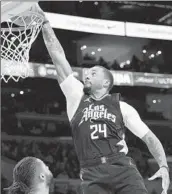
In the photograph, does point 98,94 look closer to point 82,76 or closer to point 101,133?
point 101,133

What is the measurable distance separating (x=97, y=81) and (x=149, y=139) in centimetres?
61

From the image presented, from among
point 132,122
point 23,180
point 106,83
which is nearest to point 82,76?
point 106,83

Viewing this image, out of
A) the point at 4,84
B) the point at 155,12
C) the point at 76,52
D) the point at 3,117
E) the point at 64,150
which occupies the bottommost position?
the point at 64,150

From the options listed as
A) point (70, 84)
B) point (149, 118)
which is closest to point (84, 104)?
point (70, 84)

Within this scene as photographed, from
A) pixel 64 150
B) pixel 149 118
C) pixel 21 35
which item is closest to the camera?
Answer: pixel 21 35

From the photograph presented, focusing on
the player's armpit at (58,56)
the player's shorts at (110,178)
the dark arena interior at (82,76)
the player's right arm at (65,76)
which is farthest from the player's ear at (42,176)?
the dark arena interior at (82,76)

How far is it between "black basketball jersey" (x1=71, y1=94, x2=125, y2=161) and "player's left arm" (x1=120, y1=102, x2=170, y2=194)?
84 millimetres

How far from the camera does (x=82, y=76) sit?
4.57 m

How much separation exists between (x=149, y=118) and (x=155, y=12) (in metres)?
1.08

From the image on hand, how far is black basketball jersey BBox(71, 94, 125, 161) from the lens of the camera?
3.53 m

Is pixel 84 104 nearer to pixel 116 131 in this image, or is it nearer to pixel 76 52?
pixel 116 131

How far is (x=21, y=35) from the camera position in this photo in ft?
11.7

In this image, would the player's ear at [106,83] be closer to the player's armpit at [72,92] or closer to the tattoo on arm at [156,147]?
the player's armpit at [72,92]

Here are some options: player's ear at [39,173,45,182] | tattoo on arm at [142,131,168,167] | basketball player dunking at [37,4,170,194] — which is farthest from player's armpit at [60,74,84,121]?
player's ear at [39,173,45,182]
